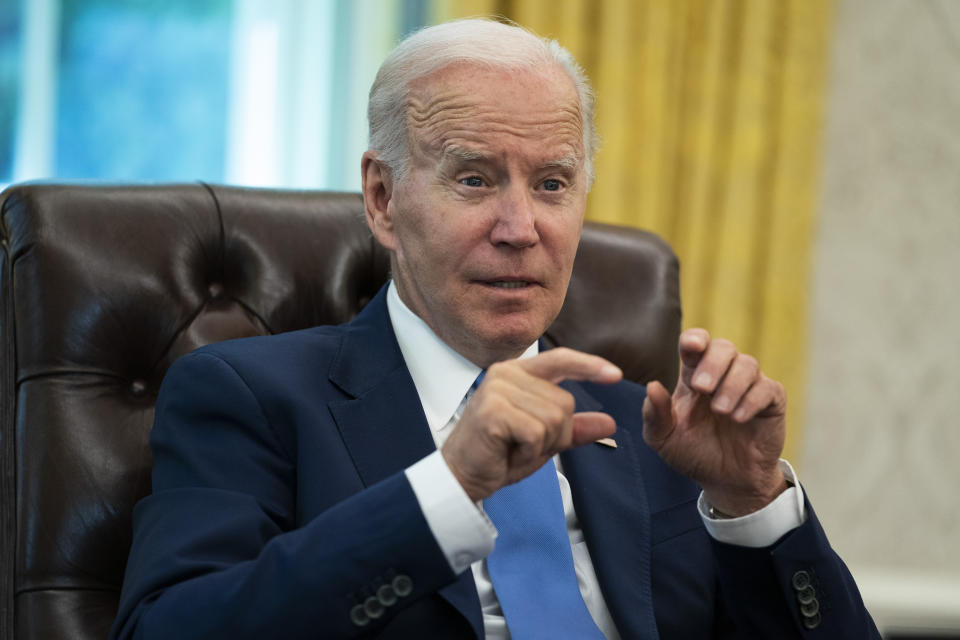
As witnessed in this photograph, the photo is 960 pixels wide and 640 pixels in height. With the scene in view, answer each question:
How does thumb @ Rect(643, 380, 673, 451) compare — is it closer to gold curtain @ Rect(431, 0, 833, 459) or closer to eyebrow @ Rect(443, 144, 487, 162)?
eyebrow @ Rect(443, 144, 487, 162)

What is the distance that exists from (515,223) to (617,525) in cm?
47

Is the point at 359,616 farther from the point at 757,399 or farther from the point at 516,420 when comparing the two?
the point at 757,399

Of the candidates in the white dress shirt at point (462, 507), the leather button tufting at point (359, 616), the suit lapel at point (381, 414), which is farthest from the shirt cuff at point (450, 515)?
the suit lapel at point (381, 414)

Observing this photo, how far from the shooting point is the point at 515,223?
1549 mm

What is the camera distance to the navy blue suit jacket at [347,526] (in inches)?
47.1

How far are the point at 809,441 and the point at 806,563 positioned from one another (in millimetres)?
1920

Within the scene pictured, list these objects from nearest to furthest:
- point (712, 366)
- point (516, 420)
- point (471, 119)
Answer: point (516, 420) < point (712, 366) < point (471, 119)

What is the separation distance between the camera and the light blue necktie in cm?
144

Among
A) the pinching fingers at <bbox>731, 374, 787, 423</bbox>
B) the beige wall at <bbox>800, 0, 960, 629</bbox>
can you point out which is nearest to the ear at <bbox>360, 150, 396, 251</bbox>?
the pinching fingers at <bbox>731, 374, 787, 423</bbox>

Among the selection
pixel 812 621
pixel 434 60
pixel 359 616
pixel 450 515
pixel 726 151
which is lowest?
pixel 812 621

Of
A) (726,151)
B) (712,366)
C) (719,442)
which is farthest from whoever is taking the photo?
(726,151)

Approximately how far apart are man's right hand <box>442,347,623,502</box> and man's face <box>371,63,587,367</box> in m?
0.36

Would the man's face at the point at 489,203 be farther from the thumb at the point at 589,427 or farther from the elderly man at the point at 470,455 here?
the thumb at the point at 589,427

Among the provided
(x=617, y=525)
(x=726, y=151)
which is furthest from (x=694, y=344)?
(x=726, y=151)
